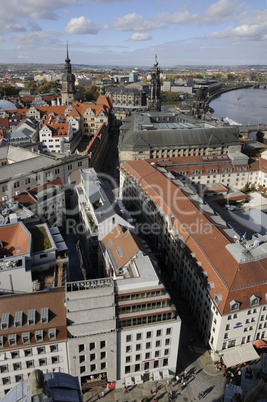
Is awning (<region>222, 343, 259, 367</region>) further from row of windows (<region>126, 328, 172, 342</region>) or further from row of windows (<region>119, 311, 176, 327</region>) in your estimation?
row of windows (<region>119, 311, 176, 327</region>)

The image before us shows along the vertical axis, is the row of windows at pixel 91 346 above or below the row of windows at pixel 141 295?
below

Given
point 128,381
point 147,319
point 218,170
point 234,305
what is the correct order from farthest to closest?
1. point 218,170
2. point 234,305
3. point 128,381
4. point 147,319

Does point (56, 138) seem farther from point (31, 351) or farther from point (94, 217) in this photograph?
point (31, 351)

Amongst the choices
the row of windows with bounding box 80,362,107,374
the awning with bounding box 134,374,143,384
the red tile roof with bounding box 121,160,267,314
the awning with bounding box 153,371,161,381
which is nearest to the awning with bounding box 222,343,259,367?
the red tile roof with bounding box 121,160,267,314

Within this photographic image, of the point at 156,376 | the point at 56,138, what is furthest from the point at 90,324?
the point at 56,138

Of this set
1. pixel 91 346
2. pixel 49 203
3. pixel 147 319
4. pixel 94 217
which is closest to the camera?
pixel 91 346

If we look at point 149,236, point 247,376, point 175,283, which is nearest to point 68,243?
point 149,236

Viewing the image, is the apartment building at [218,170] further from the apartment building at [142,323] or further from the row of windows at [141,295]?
the row of windows at [141,295]

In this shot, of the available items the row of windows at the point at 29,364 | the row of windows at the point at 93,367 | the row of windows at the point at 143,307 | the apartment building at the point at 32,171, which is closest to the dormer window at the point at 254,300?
the row of windows at the point at 143,307
